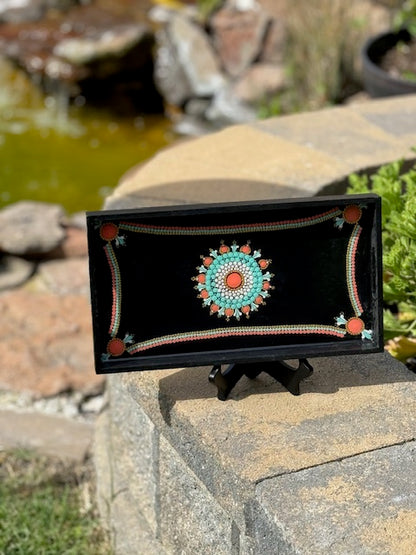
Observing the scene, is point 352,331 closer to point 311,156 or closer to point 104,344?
point 104,344

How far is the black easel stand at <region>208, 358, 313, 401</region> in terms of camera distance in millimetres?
2199

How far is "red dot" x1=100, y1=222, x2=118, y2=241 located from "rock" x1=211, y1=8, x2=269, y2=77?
5.73m

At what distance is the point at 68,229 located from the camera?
5133 millimetres

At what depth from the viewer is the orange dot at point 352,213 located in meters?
2.13

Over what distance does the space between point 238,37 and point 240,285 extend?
594 cm

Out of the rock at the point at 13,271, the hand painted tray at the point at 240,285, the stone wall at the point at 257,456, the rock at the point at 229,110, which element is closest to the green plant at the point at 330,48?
the rock at the point at 229,110

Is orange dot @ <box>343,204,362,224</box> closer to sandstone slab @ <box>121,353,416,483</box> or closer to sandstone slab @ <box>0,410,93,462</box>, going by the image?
sandstone slab @ <box>121,353,416,483</box>

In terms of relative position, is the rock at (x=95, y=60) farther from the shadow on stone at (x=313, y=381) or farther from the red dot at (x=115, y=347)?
the red dot at (x=115, y=347)

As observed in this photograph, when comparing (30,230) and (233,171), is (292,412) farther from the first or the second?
(30,230)

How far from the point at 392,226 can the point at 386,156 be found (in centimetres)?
86

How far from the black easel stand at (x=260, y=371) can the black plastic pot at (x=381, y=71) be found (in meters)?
2.72

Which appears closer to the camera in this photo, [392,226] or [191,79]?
[392,226]

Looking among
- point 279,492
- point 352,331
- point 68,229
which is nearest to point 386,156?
point 352,331

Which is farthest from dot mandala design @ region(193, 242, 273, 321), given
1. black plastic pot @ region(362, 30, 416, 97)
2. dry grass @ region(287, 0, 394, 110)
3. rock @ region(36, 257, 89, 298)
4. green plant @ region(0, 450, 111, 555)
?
dry grass @ region(287, 0, 394, 110)
